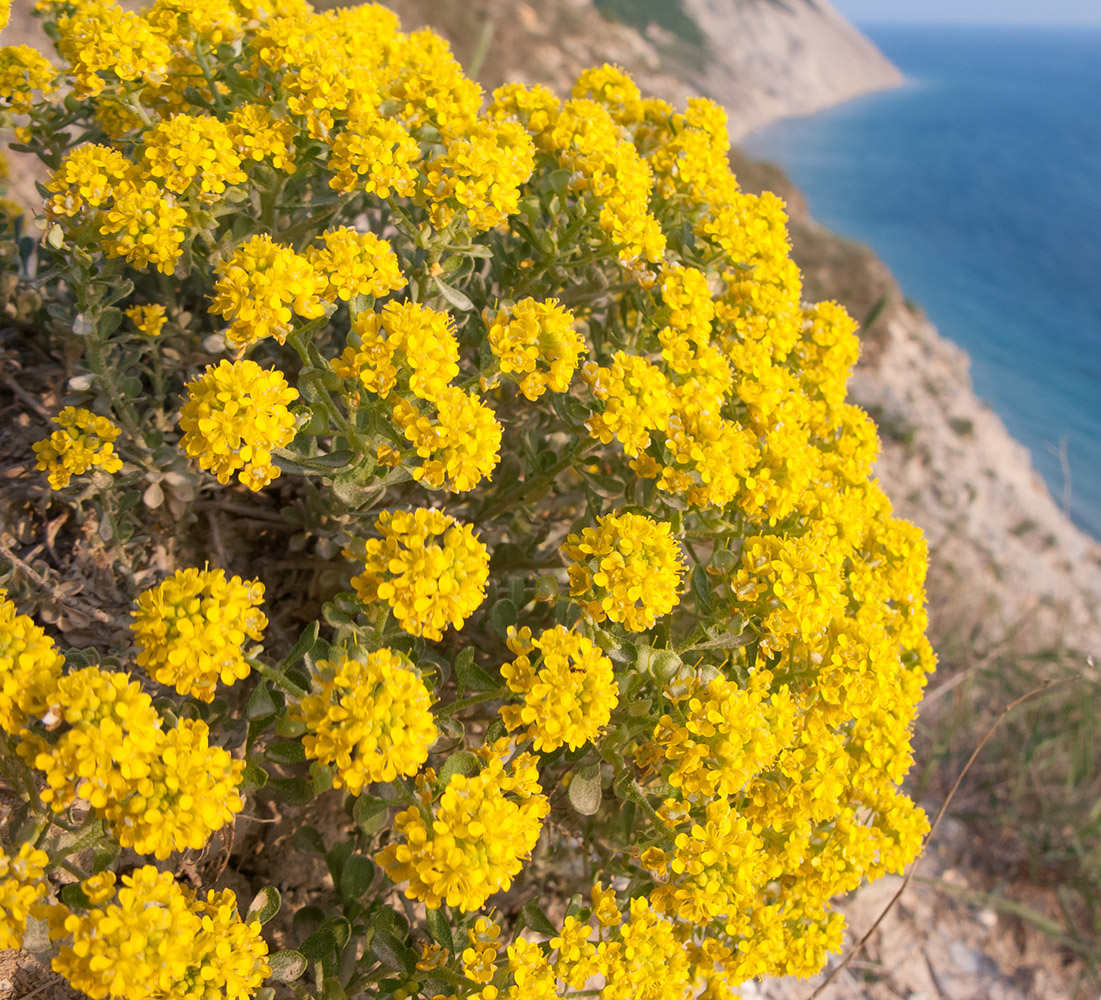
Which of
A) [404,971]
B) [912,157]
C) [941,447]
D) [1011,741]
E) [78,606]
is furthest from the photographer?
[912,157]

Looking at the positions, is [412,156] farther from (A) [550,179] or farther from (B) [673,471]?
(B) [673,471]

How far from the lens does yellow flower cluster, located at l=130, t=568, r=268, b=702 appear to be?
5.77 feet

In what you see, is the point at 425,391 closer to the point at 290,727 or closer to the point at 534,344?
the point at 534,344

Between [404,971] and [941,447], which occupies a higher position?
[404,971]

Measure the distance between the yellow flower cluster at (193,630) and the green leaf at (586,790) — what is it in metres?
0.89

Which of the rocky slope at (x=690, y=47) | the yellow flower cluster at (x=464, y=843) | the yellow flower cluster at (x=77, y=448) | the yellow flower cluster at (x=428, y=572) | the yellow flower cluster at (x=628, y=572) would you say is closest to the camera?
the yellow flower cluster at (x=464, y=843)

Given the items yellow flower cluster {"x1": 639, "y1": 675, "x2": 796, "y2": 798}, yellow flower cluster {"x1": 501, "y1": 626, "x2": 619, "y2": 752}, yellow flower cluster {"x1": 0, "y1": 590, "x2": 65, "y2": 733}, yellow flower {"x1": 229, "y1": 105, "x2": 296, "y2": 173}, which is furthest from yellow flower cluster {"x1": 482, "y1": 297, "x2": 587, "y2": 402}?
yellow flower cluster {"x1": 0, "y1": 590, "x2": 65, "y2": 733}

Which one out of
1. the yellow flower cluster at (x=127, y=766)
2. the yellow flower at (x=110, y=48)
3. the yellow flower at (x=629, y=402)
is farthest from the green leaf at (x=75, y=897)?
→ the yellow flower at (x=110, y=48)

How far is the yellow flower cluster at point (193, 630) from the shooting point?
69.2 inches

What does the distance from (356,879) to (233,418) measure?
1.33 metres

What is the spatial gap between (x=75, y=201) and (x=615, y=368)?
1534 millimetres

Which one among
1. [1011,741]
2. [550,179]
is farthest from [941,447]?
[550,179]

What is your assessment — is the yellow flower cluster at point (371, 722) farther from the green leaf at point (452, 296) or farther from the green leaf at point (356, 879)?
the green leaf at point (452, 296)

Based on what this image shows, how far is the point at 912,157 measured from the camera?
52719mm
